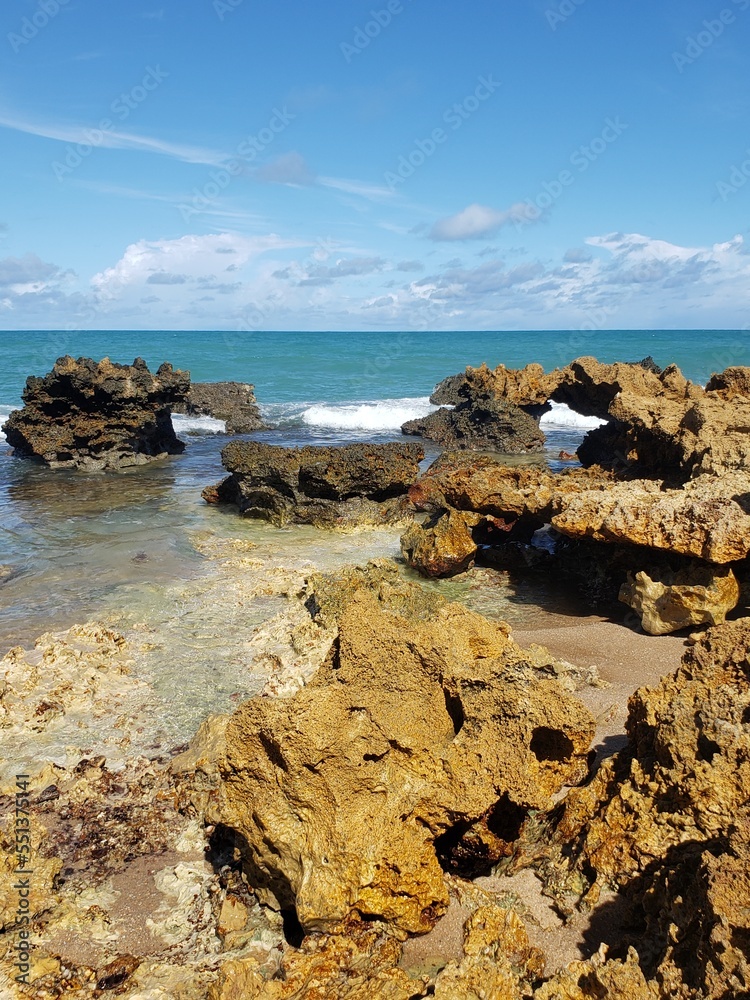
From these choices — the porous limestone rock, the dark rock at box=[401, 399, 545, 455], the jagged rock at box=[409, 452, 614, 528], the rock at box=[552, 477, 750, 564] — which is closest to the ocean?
the dark rock at box=[401, 399, 545, 455]

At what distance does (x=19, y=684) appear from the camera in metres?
6.55

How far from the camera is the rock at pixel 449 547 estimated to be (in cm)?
954

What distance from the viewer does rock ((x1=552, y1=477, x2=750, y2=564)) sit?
21.2 feet

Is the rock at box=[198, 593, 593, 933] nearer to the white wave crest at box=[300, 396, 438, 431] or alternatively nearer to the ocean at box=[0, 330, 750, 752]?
the ocean at box=[0, 330, 750, 752]

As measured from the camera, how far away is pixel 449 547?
9.54 meters

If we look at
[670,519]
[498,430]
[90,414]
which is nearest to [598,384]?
[498,430]

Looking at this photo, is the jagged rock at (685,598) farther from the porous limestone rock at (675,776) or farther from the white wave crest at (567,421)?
the white wave crest at (567,421)

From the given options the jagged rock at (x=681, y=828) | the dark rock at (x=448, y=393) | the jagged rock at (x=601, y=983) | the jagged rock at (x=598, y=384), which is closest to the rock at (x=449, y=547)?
the jagged rock at (x=598, y=384)

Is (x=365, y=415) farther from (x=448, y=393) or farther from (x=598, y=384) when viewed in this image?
(x=598, y=384)

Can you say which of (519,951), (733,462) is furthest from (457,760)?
(733,462)

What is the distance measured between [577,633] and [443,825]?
412cm

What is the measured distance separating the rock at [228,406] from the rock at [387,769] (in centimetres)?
2154

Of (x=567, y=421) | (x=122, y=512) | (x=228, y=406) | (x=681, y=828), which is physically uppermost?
(x=681, y=828)

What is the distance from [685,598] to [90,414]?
1603 cm
